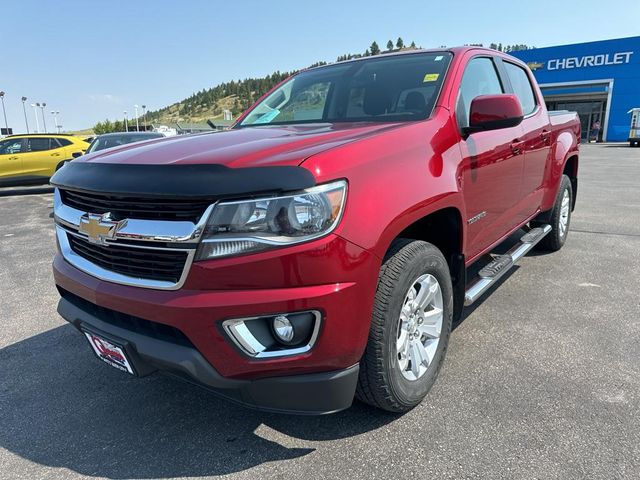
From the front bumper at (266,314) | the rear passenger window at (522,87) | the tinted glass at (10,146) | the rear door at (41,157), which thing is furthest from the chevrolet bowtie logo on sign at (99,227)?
the tinted glass at (10,146)

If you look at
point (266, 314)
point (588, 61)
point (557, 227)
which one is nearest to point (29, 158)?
point (557, 227)

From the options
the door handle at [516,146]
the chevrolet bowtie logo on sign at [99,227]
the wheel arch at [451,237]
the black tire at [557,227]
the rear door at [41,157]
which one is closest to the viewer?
the chevrolet bowtie logo on sign at [99,227]

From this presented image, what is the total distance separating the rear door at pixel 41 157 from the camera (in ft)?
44.7

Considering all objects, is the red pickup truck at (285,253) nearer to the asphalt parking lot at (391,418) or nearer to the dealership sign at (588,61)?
the asphalt parking lot at (391,418)

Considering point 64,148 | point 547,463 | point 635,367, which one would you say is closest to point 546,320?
point 635,367

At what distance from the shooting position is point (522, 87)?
428 cm

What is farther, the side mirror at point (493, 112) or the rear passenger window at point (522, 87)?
the rear passenger window at point (522, 87)

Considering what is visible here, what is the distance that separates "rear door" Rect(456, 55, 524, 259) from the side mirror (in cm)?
9

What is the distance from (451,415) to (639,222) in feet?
20.1

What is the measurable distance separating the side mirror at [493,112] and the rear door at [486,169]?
92mm

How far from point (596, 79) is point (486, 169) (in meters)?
41.8

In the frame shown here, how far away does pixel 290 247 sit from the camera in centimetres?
176

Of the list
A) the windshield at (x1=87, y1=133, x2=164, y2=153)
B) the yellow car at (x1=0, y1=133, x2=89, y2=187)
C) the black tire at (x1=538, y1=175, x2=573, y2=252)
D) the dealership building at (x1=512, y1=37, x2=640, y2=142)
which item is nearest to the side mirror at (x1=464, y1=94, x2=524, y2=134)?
the black tire at (x1=538, y1=175, x2=573, y2=252)

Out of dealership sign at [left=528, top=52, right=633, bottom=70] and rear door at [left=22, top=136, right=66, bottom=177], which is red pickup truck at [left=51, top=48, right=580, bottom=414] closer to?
rear door at [left=22, top=136, right=66, bottom=177]
